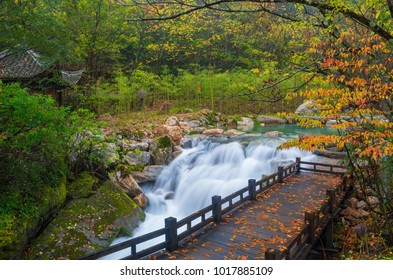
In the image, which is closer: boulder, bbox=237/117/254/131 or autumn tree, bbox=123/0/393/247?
autumn tree, bbox=123/0/393/247

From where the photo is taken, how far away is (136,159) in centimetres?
1264

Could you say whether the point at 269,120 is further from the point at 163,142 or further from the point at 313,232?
the point at 313,232

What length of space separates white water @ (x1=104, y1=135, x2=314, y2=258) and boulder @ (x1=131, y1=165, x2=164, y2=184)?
253 mm

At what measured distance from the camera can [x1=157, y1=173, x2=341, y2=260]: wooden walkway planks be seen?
562 centimetres

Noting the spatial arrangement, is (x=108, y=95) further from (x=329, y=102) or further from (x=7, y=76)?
(x=329, y=102)

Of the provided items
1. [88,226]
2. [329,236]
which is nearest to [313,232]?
[329,236]

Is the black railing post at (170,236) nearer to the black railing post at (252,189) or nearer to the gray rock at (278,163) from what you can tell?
the black railing post at (252,189)

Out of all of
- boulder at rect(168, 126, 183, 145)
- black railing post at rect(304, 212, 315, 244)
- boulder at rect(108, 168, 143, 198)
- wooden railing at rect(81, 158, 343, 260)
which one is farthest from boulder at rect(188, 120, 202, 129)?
black railing post at rect(304, 212, 315, 244)

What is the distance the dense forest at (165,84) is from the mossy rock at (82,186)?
238 millimetres

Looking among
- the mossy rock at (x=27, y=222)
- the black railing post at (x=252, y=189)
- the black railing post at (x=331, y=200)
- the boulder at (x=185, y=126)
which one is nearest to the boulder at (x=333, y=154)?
the black railing post at (x=331, y=200)

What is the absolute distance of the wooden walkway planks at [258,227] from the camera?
5.62 m

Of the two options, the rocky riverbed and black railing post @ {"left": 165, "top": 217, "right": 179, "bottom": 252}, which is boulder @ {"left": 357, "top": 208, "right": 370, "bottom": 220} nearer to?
black railing post @ {"left": 165, "top": 217, "right": 179, "bottom": 252}

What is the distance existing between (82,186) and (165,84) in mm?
17833
